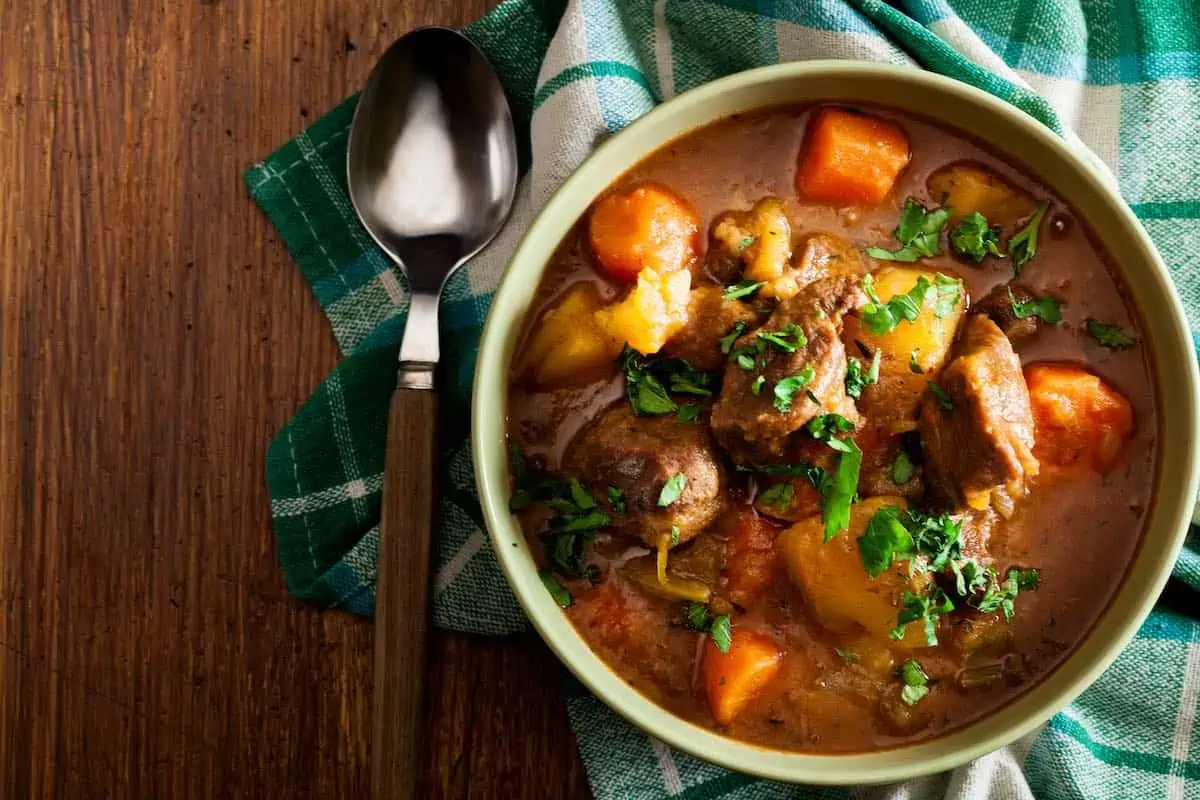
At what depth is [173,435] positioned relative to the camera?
8.82ft

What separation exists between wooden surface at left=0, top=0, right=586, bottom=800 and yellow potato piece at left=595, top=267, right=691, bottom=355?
87cm

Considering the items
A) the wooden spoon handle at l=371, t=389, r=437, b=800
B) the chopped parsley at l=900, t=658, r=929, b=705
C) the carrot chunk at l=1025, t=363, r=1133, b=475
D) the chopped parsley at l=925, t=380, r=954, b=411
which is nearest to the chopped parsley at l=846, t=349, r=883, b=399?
the chopped parsley at l=925, t=380, r=954, b=411

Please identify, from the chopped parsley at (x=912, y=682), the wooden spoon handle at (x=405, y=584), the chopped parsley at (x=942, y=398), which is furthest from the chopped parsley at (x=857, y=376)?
the wooden spoon handle at (x=405, y=584)

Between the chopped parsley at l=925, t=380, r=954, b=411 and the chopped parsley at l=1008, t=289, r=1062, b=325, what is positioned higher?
the chopped parsley at l=1008, t=289, r=1062, b=325

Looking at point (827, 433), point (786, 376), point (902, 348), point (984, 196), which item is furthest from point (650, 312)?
point (984, 196)

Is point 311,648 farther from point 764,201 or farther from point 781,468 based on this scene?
point 764,201

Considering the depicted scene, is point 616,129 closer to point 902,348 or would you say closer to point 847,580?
point 902,348

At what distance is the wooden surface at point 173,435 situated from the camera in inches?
104

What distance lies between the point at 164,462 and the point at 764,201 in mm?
1624

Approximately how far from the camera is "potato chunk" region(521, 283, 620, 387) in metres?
2.24

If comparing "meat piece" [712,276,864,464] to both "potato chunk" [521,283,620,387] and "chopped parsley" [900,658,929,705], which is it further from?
"chopped parsley" [900,658,929,705]

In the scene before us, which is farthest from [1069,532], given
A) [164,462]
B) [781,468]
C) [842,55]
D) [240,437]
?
[164,462]

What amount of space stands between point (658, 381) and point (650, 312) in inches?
7.3

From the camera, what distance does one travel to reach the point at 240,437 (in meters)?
2.69
